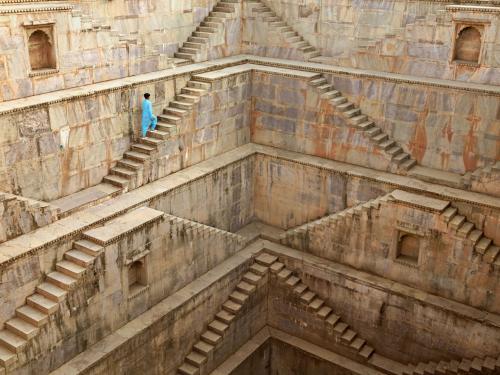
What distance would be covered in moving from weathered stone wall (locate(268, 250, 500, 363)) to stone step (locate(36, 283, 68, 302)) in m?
6.84

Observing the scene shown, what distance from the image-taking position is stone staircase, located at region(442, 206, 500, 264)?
48.8 feet

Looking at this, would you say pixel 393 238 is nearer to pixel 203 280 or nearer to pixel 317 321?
pixel 317 321

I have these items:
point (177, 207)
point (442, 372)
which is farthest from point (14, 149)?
point (442, 372)

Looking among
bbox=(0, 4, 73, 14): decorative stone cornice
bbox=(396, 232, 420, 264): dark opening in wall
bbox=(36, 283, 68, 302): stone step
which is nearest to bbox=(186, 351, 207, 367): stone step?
bbox=(36, 283, 68, 302): stone step

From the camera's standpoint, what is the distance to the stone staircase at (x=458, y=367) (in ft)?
48.1

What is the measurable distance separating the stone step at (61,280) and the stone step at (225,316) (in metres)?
4.86

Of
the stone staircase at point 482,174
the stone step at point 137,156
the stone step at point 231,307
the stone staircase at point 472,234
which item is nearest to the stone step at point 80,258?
the stone step at point 137,156

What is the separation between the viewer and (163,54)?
1805 cm

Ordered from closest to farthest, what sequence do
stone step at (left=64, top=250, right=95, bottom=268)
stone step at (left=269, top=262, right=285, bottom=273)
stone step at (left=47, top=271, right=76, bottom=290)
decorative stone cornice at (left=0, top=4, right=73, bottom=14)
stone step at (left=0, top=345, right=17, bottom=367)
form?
stone step at (left=0, top=345, right=17, bottom=367)
stone step at (left=47, top=271, right=76, bottom=290)
stone step at (left=64, top=250, right=95, bottom=268)
decorative stone cornice at (left=0, top=4, right=73, bottom=14)
stone step at (left=269, top=262, right=285, bottom=273)

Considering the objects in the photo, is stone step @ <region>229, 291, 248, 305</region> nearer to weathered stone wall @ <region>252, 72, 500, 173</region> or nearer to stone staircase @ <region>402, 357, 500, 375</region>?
stone staircase @ <region>402, 357, 500, 375</region>

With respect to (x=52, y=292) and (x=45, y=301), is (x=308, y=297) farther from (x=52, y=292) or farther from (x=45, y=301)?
(x=45, y=301)

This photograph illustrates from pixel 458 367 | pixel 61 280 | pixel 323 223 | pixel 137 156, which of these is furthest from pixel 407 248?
pixel 61 280

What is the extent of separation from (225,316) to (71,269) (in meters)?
5.03

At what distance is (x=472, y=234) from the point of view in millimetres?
15156
